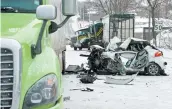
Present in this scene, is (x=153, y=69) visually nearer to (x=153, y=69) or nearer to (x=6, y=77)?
(x=153, y=69)

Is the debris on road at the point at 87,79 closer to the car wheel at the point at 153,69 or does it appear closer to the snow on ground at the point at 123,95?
the snow on ground at the point at 123,95

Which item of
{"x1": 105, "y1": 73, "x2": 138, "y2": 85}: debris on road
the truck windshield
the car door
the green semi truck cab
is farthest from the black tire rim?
the green semi truck cab

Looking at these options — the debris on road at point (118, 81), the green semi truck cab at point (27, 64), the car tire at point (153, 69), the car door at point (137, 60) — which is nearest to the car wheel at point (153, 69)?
the car tire at point (153, 69)

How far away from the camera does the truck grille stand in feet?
13.3

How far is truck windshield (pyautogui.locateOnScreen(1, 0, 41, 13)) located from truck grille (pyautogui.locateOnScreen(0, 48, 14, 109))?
1.24 m

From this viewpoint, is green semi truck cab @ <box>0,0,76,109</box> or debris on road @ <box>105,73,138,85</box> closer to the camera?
green semi truck cab @ <box>0,0,76,109</box>

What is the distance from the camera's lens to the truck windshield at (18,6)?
5188 millimetres

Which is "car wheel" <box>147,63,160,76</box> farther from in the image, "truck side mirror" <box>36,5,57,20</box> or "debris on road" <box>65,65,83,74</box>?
"truck side mirror" <box>36,5,57,20</box>

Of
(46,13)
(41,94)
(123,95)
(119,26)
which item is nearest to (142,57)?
(123,95)

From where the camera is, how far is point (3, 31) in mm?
4621

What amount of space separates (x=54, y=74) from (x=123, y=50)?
1184cm

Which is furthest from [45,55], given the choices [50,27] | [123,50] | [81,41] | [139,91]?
[81,41]

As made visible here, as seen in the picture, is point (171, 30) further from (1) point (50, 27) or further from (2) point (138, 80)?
(1) point (50, 27)

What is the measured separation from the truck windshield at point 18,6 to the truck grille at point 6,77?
1.24 meters
